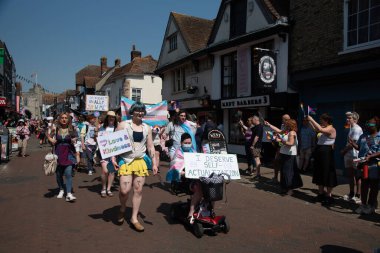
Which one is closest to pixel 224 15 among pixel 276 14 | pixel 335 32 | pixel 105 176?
pixel 276 14

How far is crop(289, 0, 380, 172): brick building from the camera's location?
9648 millimetres

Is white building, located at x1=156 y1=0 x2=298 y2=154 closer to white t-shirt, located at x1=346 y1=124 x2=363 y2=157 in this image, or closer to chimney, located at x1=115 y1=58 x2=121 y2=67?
white t-shirt, located at x1=346 y1=124 x2=363 y2=157

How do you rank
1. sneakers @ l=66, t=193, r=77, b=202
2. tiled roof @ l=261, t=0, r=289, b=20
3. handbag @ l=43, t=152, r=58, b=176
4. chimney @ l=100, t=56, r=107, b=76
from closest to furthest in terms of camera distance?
sneakers @ l=66, t=193, r=77, b=202
handbag @ l=43, t=152, r=58, b=176
tiled roof @ l=261, t=0, r=289, b=20
chimney @ l=100, t=56, r=107, b=76

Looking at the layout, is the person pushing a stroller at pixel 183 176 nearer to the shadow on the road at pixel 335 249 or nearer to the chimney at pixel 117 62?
the shadow on the road at pixel 335 249

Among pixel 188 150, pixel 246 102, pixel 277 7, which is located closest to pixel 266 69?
pixel 246 102

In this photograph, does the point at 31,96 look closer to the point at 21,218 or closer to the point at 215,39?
the point at 215,39

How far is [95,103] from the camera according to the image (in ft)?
68.9

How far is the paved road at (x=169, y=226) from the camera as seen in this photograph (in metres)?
4.50

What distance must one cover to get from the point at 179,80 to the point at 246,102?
847 cm

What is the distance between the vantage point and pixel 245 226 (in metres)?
5.41

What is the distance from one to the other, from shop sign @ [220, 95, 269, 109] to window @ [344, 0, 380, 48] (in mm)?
3670

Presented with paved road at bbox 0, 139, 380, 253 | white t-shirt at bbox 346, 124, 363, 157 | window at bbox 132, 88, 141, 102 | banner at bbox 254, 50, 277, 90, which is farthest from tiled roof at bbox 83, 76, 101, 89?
white t-shirt at bbox 346, 124, 363, 157

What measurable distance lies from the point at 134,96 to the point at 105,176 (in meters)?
26.3

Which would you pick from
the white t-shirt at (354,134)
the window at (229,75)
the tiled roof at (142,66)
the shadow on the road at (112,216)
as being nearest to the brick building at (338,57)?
the white t-shirt at (354,134)
